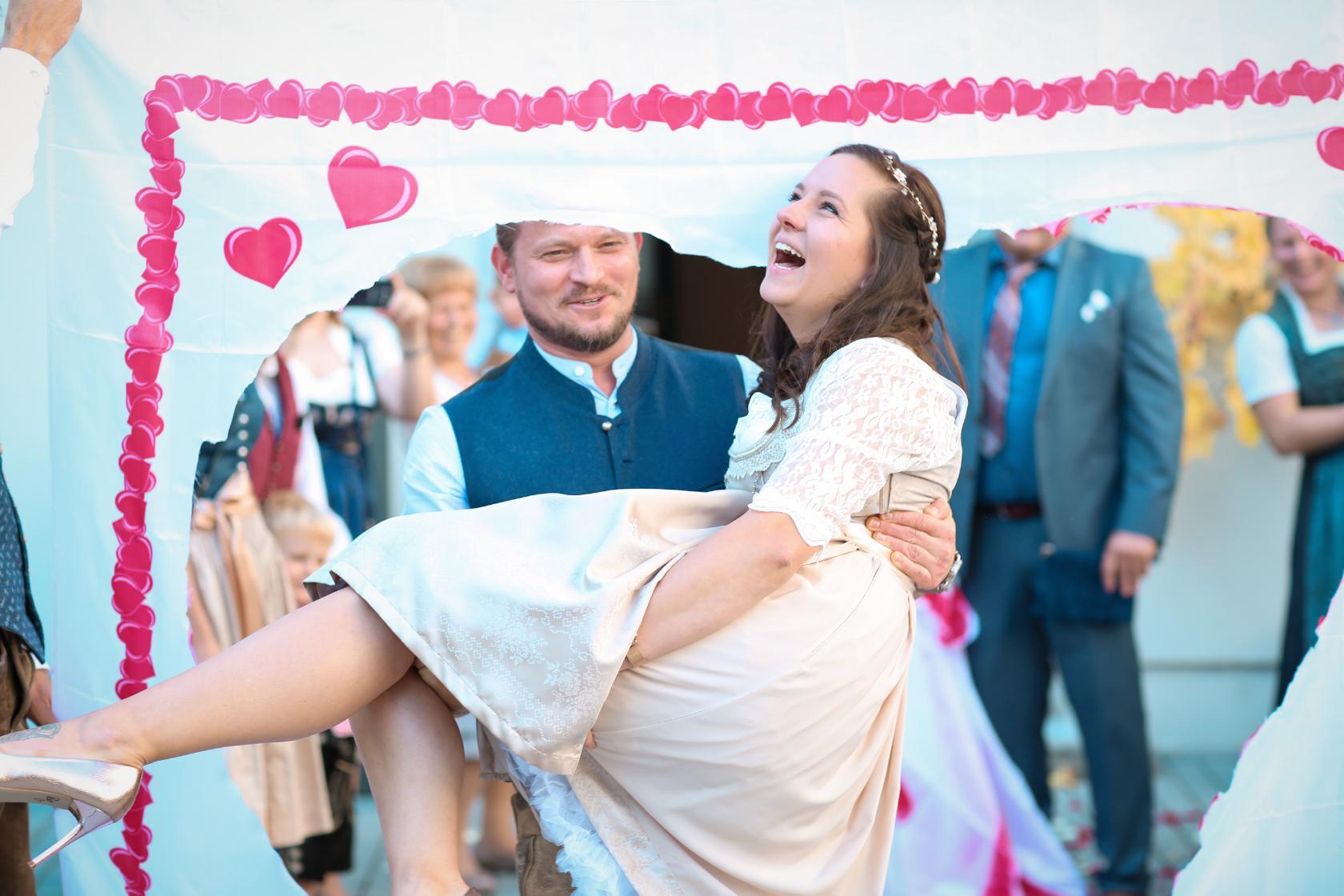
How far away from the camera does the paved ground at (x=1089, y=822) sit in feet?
14.3

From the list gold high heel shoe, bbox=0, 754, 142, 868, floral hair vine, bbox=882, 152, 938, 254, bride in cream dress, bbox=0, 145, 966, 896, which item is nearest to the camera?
gold high heel shoe, bbox=0, 754, 142, 868

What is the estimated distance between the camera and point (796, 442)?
2.31 m

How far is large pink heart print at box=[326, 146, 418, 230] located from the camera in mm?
2727

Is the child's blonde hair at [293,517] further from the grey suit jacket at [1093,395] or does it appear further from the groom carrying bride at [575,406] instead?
the grey suit jacket at [1093,395]

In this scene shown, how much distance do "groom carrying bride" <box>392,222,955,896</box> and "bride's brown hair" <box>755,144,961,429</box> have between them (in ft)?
0.78

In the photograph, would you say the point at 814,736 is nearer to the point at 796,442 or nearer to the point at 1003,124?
the point at 796,442

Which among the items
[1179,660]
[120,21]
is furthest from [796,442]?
[1179,660]

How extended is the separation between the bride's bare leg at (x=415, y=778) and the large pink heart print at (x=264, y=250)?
84cm

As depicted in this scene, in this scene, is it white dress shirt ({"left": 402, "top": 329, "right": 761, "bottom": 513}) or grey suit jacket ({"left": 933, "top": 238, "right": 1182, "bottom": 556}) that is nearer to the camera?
white dress shirt ({"left": 402, "top": 329, "right": 761, "bottom": 513})

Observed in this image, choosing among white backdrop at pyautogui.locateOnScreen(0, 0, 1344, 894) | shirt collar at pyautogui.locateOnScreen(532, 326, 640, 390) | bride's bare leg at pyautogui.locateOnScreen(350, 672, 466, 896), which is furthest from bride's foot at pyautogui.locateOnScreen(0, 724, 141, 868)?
shirt collar at pyautogui.locateOnScreen(532, 326, 640, 390)

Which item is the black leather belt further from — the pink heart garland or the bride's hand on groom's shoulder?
the bride's hand on groom's shoulder

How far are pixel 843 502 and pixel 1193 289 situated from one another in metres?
3.76

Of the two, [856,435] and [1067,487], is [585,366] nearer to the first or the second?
[856,435]

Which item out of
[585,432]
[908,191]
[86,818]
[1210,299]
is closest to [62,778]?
[86,818]
